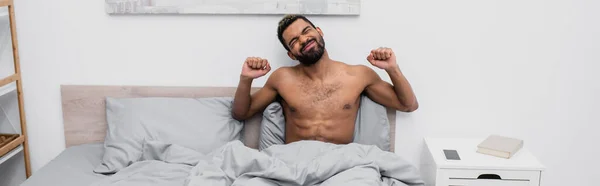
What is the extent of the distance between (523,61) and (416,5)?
0.52 m

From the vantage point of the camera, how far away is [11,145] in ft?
7.99

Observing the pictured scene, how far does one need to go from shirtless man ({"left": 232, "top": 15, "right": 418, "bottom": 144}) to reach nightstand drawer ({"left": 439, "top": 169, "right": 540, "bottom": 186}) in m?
0.36

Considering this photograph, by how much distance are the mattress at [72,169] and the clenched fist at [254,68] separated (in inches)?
27.3

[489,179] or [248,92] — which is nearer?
[489,179]

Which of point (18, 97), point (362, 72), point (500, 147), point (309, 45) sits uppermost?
point (309, 45)

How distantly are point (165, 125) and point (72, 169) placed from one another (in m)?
0.40

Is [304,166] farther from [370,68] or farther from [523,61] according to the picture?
[523,61]

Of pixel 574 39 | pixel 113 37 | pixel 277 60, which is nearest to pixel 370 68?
pixel 277 60

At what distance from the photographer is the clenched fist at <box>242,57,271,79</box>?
87.0 inches

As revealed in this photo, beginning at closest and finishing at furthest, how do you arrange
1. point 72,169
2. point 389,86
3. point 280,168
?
point 280,168 < point 72,169 < point 389,86

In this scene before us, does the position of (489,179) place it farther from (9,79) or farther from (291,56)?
(9,79)

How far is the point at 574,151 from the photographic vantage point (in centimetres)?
A: 249

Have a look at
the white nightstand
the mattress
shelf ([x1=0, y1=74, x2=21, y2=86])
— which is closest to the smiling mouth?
the white nightstand

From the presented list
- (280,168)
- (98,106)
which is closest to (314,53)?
(280,168)
